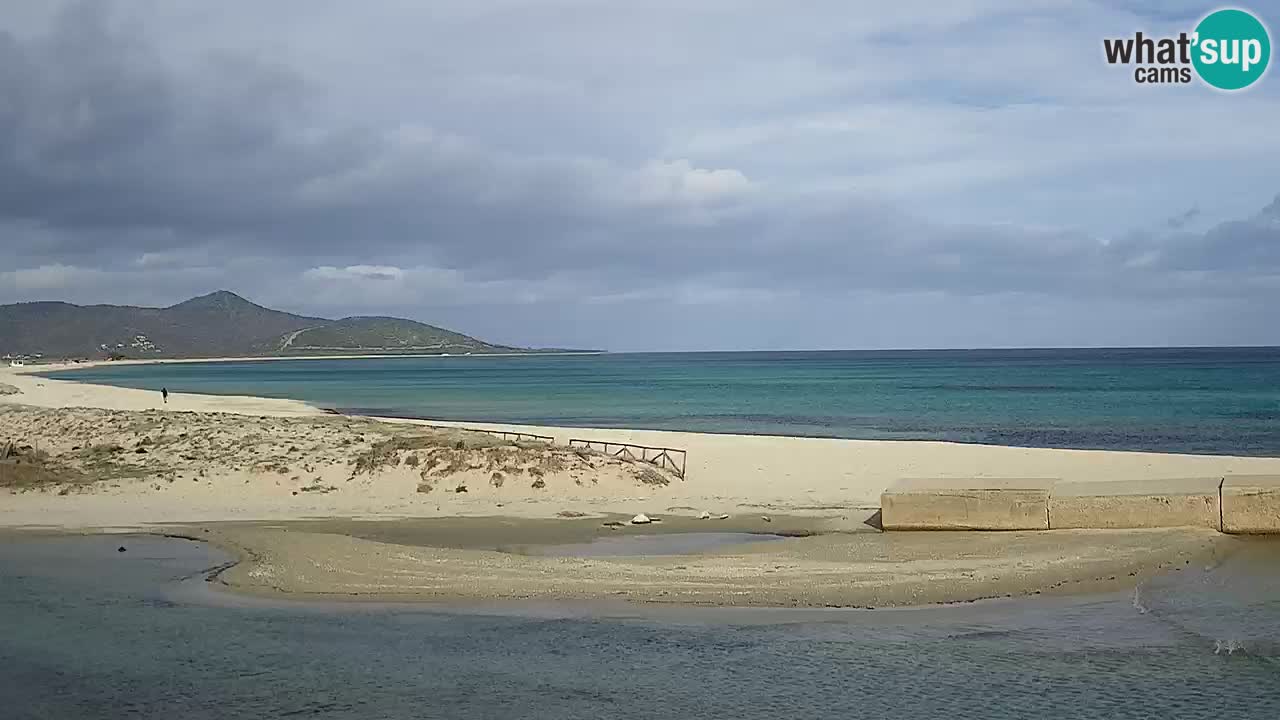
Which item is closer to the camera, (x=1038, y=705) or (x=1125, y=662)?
(x=1038, y=705)

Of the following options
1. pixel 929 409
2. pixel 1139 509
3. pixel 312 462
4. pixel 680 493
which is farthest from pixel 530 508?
pixel 929 409

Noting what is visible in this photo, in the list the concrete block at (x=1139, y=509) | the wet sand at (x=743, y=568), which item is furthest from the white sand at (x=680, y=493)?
the concrete block at (x=1139, y=509)

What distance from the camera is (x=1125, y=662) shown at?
10.4 metres

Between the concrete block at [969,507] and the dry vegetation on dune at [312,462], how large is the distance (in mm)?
7283

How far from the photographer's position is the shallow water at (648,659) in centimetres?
947

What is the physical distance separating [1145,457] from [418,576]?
22.3m

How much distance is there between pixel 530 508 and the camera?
21.6 meters

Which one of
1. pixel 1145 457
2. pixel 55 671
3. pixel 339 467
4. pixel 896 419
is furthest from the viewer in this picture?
pixel 896 419

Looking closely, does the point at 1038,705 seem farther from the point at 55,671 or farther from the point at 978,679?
the point at 55,671

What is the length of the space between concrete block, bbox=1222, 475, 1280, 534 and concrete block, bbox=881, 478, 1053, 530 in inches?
93.7

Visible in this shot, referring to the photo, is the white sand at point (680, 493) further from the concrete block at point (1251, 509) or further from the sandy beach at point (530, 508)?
the concrete block at point (1251, 509)

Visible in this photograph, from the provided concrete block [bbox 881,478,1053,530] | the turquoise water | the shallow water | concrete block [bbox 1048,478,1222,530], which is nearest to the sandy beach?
concrete block [bbox 1048,478,1222,530]

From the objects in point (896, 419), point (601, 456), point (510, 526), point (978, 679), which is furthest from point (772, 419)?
point (978, 679)

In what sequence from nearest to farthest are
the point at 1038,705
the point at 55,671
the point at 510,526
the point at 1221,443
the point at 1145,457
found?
the point at 1038,705, the point at 55,671, the point at 510,526, the point at 1145,457, the point at 1221,443
